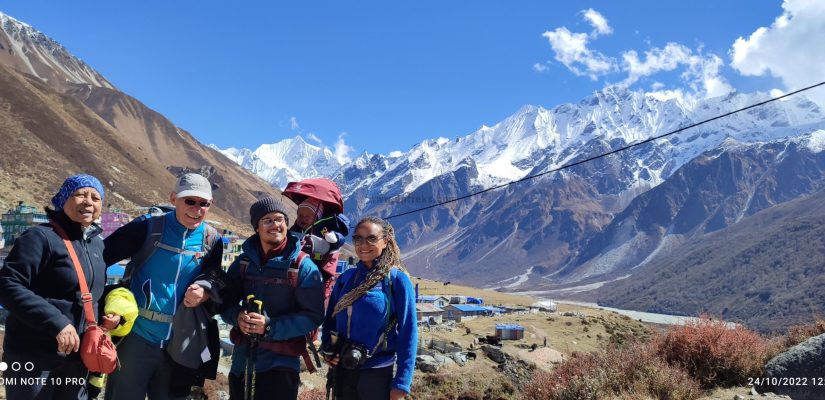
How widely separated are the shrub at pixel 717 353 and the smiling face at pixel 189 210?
19.3ft

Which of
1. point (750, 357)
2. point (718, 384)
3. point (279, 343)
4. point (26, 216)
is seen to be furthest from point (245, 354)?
point (26, 216)

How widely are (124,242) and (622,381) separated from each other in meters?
5.54

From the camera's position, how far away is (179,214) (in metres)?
4.53

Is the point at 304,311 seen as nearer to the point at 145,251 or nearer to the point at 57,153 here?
the point at 145,251

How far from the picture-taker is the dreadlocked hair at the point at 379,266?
14.9ft

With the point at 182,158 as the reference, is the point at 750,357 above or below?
below

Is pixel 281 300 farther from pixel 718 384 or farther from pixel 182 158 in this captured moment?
pixel 182 158

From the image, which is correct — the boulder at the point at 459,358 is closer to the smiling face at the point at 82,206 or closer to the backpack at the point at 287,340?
the backpack at the point at 287,340

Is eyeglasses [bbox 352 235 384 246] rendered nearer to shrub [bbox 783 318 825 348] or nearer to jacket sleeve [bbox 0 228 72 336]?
jacket sleeve [bbox 0 228 72 336]

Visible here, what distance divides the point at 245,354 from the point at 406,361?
3.98 feet

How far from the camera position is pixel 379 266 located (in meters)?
4.65

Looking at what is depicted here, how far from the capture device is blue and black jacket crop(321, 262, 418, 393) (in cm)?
454

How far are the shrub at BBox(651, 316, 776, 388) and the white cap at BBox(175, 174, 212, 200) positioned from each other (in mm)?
5888

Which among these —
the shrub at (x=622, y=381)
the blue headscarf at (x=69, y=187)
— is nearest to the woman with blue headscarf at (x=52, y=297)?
the blue headscarf at (x=69, y=187)
